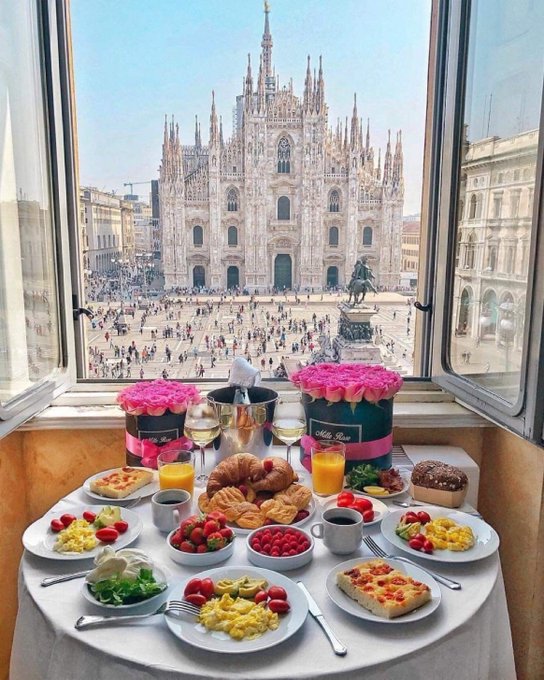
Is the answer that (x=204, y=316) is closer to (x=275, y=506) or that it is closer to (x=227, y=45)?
(x=227, y=45)

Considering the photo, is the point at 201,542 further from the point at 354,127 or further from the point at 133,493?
the point at 354,127

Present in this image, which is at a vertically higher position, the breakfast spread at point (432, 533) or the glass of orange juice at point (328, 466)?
the glass of orange juice at point (328, 466)

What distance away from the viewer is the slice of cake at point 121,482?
1340 mm

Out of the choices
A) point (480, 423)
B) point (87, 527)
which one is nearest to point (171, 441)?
point (87, 527)

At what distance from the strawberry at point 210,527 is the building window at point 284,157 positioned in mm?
1736

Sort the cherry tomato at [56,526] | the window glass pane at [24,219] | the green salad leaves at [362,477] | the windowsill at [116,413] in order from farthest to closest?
the windowsill at [116,413] < the window glass pane at [24,219] < the green salad leaves at [362,477] < the cherry tomato at [56,526]

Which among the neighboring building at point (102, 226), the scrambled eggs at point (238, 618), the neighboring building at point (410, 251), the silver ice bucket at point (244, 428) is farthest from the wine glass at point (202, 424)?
the neighboring building at point (410, 251)

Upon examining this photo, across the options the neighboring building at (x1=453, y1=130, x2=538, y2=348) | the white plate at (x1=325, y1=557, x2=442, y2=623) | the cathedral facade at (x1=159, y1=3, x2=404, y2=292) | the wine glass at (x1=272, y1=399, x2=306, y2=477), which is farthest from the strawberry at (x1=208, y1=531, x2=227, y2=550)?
the cathedral facade at (x1=159, y1=3, x2=404, y2=292)

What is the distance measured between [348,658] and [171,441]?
0.86 m

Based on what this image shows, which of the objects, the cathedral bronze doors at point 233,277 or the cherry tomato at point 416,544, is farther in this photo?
the cathedral bronze doors at point 233,277

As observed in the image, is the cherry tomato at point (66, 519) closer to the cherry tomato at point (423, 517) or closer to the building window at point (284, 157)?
the cherry tomato at point (423, 517)

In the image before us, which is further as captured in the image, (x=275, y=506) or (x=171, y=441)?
(x=171, y=441)

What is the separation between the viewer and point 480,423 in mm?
1887

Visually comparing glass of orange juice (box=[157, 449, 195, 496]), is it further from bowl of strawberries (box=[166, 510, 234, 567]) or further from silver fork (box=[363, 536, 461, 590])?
silver fork (box=[363, 536, 461, 590])
